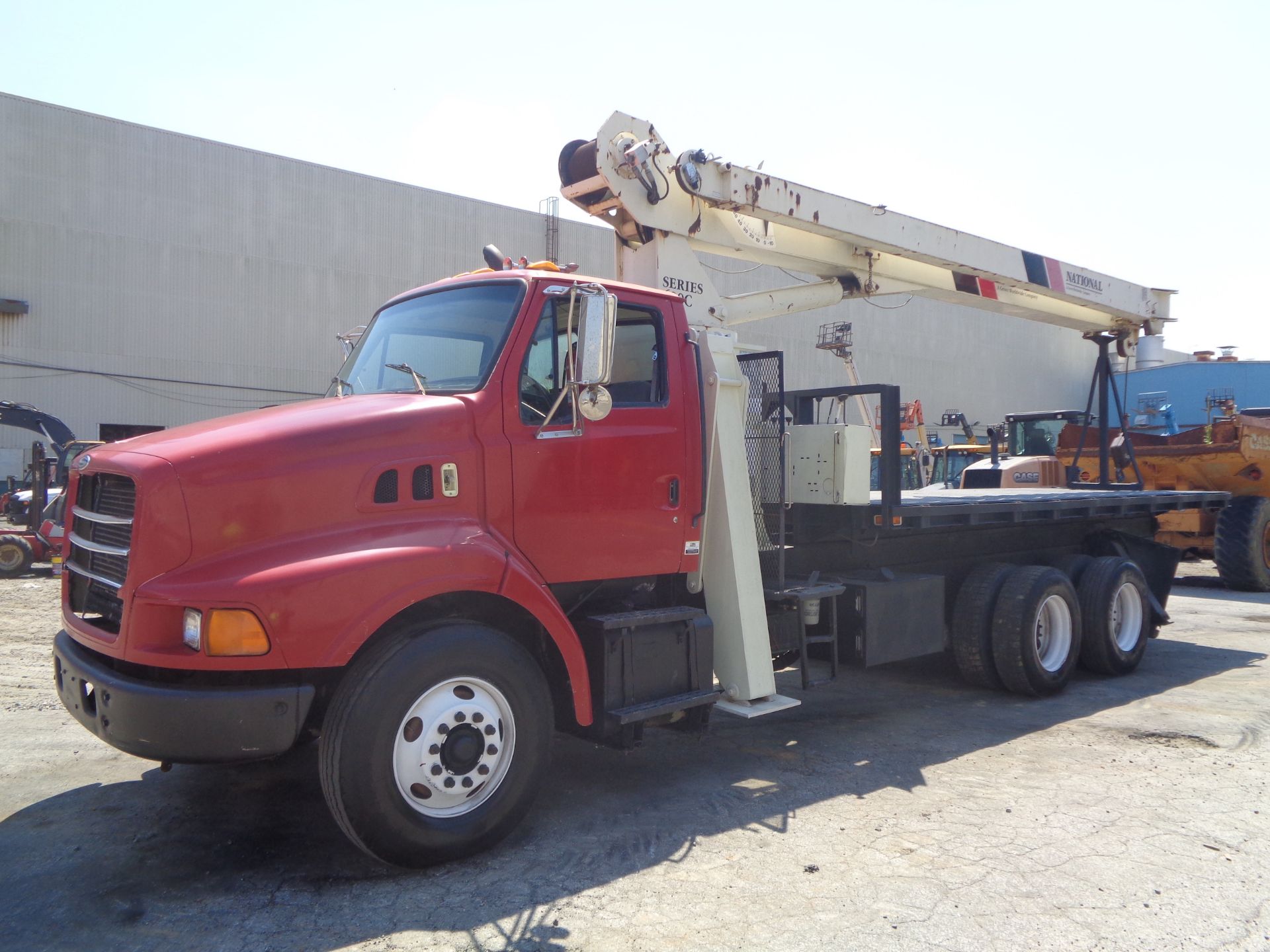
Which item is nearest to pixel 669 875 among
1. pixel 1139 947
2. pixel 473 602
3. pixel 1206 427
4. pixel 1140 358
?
pixel 473 602

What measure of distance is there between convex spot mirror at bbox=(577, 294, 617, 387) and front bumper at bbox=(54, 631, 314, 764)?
1809 mm

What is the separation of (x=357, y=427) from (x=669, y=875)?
91.9 inches

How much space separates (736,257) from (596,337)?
10.8 ft

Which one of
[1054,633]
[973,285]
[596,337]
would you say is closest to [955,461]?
[973,285]

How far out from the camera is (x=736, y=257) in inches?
287

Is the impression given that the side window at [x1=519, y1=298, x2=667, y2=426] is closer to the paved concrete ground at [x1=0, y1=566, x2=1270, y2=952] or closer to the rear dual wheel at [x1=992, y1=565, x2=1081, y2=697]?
the paved concrete ground at [x1=0, y1=566, x2=1270, y2=952]

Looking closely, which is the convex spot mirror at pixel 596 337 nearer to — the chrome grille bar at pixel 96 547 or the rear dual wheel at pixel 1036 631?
the chrome grille bar at pixel 96 547

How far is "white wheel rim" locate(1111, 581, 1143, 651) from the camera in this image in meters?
8.34

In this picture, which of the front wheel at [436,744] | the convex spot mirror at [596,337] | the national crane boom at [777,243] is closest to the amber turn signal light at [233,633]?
the front wheel at [436,744]

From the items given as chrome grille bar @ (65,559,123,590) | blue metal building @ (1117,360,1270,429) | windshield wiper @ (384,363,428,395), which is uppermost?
blue metal building @ (1117,360,1270,429)

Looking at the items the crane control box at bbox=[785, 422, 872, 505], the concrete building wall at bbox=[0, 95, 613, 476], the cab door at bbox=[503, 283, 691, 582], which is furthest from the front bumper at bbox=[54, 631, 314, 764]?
the concrete building wall at bbox=[0, 95, 613, 476]

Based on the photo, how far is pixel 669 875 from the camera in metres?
4.05

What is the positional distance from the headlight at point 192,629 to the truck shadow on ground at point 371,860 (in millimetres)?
1026

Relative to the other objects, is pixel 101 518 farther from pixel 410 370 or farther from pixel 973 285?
pixel 973 285
